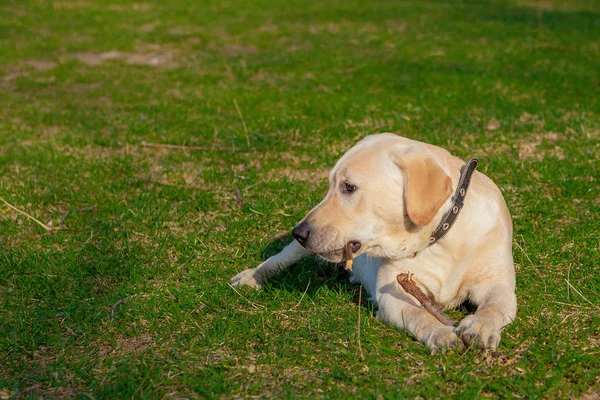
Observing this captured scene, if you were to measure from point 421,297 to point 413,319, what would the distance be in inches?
5.8

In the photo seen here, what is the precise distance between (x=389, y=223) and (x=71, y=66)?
353 inches

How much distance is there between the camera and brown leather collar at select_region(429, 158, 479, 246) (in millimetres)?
3730

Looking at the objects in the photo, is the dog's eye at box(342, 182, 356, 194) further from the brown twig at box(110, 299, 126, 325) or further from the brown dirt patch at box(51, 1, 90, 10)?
the brown dirt patch at box(51, 1, 90, 10)

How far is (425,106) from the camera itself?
27.0ft

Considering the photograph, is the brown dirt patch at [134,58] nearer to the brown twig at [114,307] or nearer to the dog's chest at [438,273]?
the brown twig at [114,307]

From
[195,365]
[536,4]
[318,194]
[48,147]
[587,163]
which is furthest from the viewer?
[536,4]

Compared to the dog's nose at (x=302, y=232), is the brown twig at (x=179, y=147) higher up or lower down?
lower down

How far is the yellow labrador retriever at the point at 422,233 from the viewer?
11.6 ft

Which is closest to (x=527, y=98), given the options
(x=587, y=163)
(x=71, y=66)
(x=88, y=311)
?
(x=587, y=163)

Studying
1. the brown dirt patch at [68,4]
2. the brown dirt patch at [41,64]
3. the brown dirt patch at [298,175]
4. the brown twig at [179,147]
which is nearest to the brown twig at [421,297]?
the brown dirt patch at [298,175]

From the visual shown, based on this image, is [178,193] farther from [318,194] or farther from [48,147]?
[48,147]

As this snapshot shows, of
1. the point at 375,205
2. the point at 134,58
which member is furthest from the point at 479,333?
the point at 134,58

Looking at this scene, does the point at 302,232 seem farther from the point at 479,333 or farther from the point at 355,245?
the point at 479,333

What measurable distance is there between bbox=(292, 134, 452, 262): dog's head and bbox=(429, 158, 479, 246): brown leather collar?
0.07 metres
